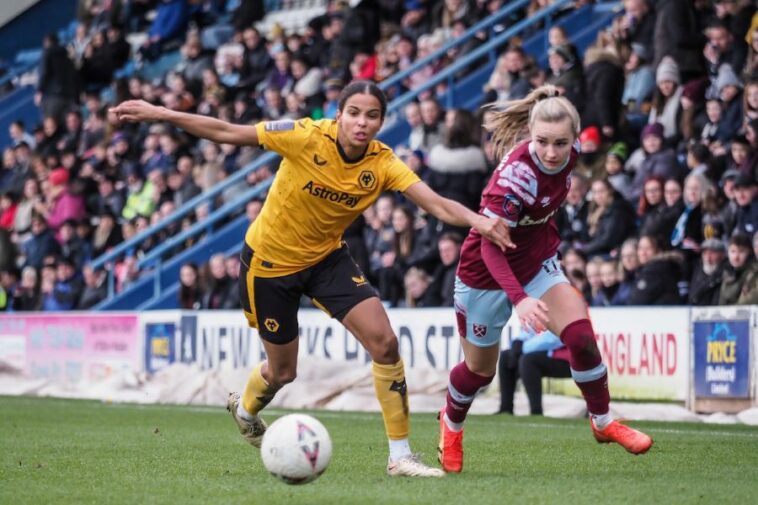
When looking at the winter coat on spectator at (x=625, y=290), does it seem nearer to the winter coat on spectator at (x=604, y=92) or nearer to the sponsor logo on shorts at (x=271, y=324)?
the winter coat on spectator at (x=604, y=92)

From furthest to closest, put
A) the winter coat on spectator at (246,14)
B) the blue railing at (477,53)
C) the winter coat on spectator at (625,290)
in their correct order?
the winter coat on spectator at (246,14) → the blue railing at (477,53) → the winter coat on spectator at (625,290)

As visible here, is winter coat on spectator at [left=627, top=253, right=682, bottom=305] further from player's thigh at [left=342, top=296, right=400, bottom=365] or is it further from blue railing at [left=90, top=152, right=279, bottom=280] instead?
blue railing at [left=90, top=152, right=279, bottom=280]

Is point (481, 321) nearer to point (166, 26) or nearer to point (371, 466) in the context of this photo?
point (371, 466)

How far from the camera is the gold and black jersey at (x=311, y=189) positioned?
8.21 meters

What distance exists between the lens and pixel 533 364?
13.7m

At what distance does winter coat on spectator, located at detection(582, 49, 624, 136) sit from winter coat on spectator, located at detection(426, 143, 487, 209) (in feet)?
4.38

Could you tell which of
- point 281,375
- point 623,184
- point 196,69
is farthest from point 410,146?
point 281,375

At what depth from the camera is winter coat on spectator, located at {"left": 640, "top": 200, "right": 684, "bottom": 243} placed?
48.4ft

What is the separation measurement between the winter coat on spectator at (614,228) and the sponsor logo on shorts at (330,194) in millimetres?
7518

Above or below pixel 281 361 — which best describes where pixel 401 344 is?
below

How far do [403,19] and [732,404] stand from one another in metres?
11.0

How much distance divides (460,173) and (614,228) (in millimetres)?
2255

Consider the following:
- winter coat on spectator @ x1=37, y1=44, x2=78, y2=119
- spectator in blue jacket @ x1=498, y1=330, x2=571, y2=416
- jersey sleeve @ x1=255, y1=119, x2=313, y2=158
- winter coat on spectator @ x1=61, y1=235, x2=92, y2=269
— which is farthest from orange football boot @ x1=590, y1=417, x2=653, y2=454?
winter coat on spectator @ x1=37, y1=44, x2=78, y2=119

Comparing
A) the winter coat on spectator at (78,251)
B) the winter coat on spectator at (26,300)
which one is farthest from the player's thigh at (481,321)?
the winter coat on spectator at (78,251)
